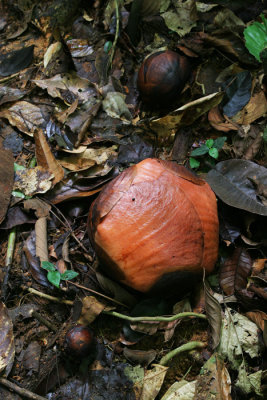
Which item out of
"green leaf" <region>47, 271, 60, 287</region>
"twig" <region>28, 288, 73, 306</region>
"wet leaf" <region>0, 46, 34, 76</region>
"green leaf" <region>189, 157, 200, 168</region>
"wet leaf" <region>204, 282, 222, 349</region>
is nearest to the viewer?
"wet leaf" <region>204, 282, 222, 349</region>

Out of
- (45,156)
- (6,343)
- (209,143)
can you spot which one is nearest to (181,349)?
(6,343)

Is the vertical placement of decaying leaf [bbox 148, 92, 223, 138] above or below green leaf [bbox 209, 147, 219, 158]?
above

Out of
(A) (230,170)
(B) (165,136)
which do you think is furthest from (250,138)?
A: (B) (165,136)

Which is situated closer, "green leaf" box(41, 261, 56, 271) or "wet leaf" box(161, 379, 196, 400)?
"wet leaf" box(161, 379, 196, 400)

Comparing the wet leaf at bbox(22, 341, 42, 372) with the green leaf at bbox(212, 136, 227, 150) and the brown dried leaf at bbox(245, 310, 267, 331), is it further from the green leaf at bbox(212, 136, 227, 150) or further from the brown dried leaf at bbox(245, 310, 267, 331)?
the green leaf at bbox(212, 136, 227, 150)

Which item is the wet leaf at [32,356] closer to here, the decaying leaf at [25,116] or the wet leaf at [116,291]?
the wet leaf at [116,291]

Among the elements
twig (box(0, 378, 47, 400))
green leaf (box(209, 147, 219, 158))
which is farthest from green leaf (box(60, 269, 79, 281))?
green leaf (box(209, 147, 219, 158))

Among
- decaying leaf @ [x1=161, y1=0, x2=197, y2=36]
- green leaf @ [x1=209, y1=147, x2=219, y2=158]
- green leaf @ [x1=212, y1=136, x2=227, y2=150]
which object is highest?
decaying leaf @ [x1=161, y1=0, x2=197, y2=36]
